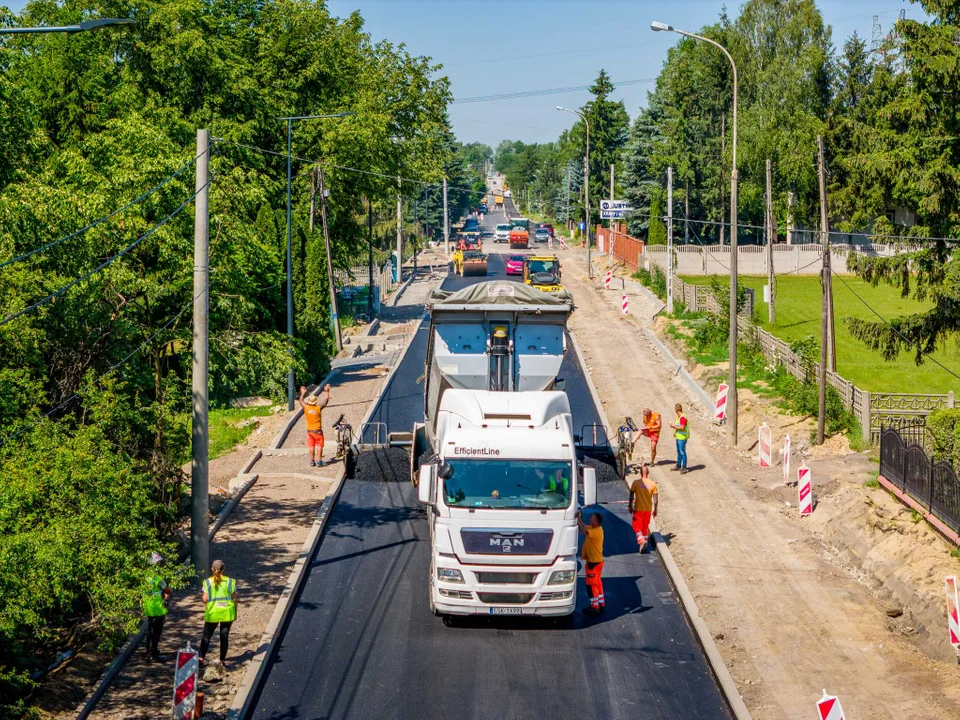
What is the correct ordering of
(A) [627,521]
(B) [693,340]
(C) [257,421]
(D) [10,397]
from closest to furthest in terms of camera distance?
(D) [10,397] < (A) [627,521] < (C) [257,421] < (B) [693,340]

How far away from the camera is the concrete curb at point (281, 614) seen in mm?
13586

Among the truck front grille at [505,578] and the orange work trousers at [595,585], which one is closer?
the truck front grille at [505,578]

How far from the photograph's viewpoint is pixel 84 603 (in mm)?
16547

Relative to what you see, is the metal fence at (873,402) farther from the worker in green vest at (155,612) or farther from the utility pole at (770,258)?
the worker in green vest at (155,612)

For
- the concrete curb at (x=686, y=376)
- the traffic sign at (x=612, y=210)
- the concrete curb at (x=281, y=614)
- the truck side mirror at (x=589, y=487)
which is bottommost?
the concrete curb at (x=281, y=614)

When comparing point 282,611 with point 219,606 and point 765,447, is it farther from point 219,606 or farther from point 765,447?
point 765,447

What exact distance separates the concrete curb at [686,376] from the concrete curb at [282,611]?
13339 millimetres

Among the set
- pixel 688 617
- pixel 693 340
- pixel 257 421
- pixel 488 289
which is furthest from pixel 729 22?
pixel 688 617

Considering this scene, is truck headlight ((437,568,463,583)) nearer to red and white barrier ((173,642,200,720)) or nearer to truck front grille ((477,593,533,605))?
truck front grille ((477,593,533,605))

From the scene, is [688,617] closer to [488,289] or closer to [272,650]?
[272,650]

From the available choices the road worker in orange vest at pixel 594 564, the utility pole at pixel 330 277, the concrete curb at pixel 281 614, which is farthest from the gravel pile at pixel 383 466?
the utility pole at pixel 330 277

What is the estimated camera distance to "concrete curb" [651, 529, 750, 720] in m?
13.7

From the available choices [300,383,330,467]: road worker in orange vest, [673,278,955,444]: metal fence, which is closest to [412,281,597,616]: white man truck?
[300,383,330,467]: road worker in orange vest

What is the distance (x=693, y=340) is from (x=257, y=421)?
17370mm
